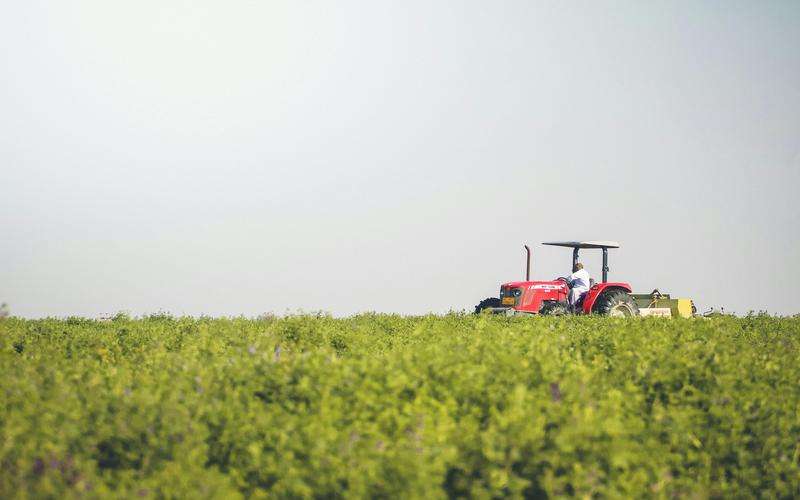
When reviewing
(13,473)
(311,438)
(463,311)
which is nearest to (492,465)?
(311,438)

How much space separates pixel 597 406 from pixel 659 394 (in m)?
1.60

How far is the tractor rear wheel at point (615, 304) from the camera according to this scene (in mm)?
19984

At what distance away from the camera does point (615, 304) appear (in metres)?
20.2

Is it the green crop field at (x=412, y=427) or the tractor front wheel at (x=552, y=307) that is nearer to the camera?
the green crop field at (x=412, y=427)

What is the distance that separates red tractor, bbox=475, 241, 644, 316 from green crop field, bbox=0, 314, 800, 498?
38.7 ft

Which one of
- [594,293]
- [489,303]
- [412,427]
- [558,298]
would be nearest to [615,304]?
[594,293]

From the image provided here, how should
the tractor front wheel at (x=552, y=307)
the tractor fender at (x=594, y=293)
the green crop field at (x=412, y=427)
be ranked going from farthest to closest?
the tractor front wheel at (x=552, y=307) < the tractor fender at (x=594, y=293) < the green crop field at (x=412, y=427)

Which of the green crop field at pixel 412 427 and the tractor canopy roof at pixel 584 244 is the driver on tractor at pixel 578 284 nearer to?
the tractor canopy roof at pixel 584 244

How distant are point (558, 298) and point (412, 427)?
15.8 meters

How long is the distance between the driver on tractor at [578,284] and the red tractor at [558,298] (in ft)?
0.37

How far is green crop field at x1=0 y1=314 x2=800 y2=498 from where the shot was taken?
16.5ft

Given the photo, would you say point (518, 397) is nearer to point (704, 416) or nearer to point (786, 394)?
point (704, 416)

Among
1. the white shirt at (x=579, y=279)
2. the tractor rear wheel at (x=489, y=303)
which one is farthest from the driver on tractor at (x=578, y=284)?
the tractor rear wheel at (x=489, y=303)

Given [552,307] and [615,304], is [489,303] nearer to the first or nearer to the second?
[552,307]
